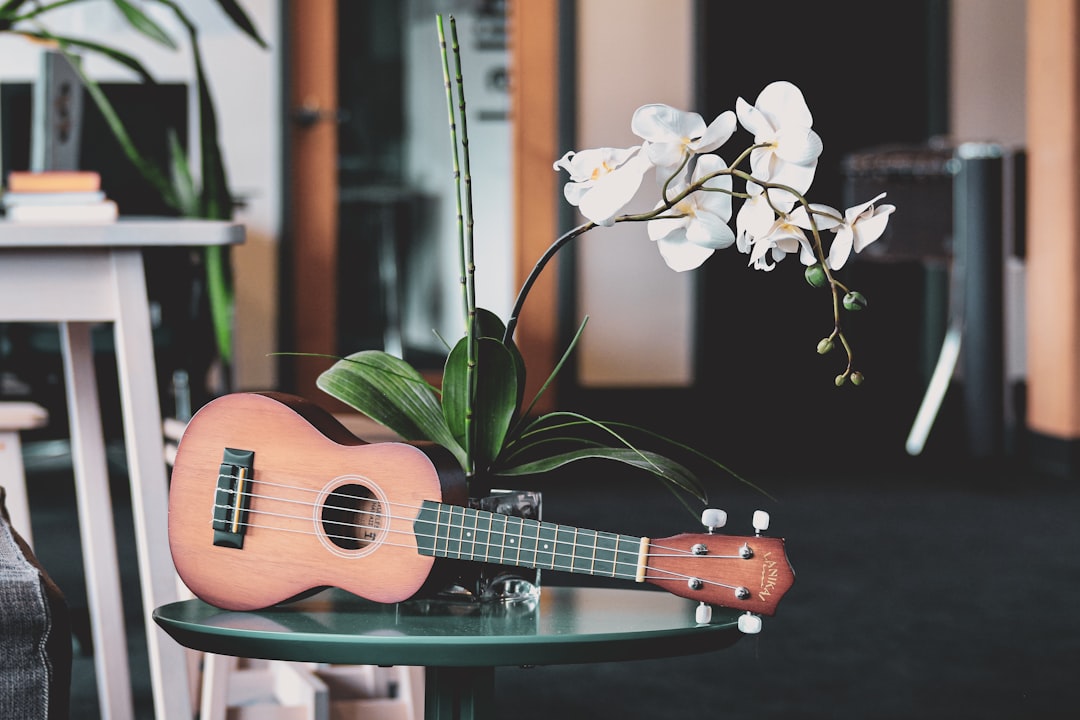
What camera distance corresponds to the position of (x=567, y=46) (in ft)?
16.3

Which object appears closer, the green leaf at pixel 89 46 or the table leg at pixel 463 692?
the table leg at pixel 463 692

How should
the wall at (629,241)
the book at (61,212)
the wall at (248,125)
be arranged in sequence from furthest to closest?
1. the wall at (629,241)
2. the wall at (248,125)
3. the book at (61,212)

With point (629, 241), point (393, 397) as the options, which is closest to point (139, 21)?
point (393, 397)

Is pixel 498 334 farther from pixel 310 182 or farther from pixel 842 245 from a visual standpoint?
pixel 310 182

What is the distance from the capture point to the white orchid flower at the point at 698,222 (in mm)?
999

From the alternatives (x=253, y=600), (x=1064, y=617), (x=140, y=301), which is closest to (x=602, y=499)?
(x=1064, y=617)

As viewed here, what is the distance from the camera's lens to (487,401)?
1.05m

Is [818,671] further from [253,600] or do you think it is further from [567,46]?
[567,46]

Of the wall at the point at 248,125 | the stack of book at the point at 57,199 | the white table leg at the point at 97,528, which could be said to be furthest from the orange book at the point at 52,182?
the wall at the point at 248,125

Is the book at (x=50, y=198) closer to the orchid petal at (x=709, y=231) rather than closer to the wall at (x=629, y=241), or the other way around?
the orchid petal at (x=709, y=231)

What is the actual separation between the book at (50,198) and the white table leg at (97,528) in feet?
0.54

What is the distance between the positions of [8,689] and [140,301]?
602 mm

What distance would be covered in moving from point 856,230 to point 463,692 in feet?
1.50

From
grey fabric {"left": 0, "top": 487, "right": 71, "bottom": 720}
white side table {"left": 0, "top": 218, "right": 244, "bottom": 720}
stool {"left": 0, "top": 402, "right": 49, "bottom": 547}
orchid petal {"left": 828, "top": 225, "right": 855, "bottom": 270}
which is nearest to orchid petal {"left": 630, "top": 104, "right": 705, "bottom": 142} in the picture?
orchid petal {"left": 828, "top": 225, "right": 855, "bottom": 270}
